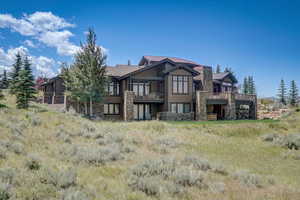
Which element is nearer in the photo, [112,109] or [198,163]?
[198,163]

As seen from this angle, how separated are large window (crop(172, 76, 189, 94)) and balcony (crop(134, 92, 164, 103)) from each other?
5.99ft

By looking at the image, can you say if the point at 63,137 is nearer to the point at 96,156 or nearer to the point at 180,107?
the point at 96,156

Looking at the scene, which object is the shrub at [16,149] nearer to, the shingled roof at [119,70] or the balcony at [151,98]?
the balcony at [151,98]

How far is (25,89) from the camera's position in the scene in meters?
17.3

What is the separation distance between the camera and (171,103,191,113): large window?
87.0 feet

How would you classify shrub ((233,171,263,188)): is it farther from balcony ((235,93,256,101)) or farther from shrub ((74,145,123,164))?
balcony ((235,93,256,101))

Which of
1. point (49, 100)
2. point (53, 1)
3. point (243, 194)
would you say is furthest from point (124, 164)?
point (49, 100)

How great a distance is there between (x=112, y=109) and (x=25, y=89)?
1079 centimetres

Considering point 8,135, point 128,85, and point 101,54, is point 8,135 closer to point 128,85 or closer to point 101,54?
point 101,54

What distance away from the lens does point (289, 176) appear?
700cm

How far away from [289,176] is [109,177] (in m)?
5.70

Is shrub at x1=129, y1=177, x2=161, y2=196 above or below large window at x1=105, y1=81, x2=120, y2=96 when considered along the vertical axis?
below

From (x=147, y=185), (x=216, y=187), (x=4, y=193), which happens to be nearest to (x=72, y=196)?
(x=4, y=193)

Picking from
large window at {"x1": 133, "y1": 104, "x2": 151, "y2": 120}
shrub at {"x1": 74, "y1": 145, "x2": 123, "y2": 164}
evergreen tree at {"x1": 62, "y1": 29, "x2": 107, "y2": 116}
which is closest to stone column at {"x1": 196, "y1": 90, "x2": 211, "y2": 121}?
large window at {"x1": 133, "y1": 104, "x2": 151, "y2": 120}
